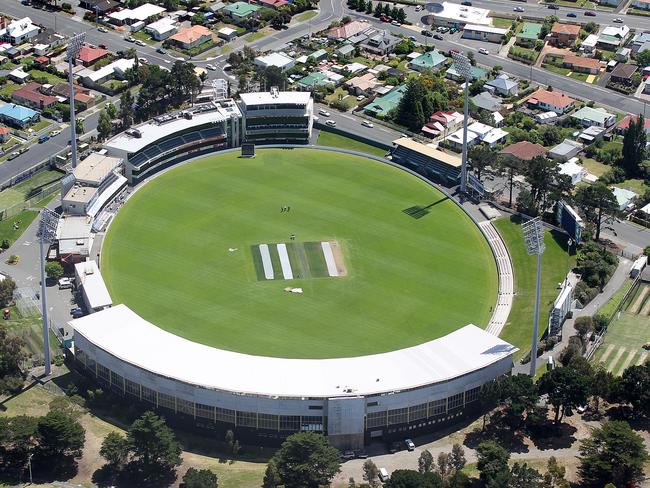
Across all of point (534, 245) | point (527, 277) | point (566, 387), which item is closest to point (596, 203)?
point (527, 277)

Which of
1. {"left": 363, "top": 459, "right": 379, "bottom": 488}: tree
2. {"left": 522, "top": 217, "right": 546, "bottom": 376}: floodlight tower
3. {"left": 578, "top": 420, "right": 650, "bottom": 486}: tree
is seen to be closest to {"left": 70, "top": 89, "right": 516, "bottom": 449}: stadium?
{"left": 522, "top": 217, "right": 546, "bottom": 376}: floodlight tower

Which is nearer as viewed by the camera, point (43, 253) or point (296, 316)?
point (43, 253)

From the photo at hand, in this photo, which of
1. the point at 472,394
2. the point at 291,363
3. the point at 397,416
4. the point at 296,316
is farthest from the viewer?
the point at 296,316

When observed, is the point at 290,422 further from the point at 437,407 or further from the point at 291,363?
the point at 437,407

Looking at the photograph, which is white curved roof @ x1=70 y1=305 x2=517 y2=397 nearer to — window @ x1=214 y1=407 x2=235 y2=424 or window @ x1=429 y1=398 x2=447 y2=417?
window @ x1=214 y1=407 x2=235 y2=424

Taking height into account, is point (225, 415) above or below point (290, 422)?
below

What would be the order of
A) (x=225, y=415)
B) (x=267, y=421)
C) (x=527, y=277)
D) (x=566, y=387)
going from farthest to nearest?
(x=527, y=277), (x=566, y=387), (x=225, y=415), (x=267, y=421)

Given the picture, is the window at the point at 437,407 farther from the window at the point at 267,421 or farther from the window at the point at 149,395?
the window at the point at 149,395
